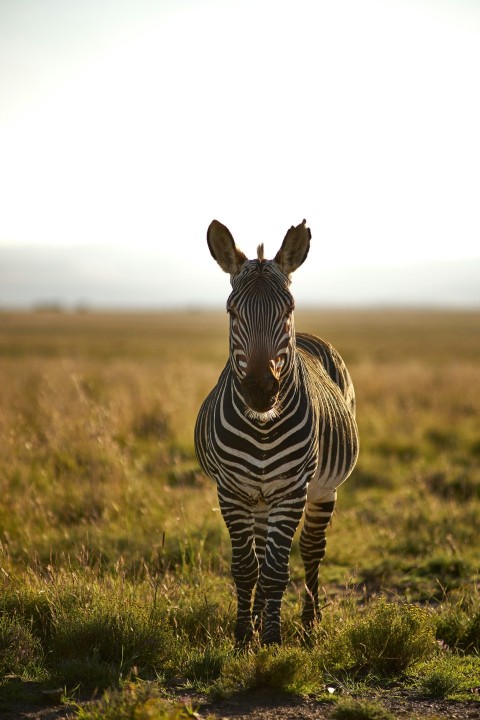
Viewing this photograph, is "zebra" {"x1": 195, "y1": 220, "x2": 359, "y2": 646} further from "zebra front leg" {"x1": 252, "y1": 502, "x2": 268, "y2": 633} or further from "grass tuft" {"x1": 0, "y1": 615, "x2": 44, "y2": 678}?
"grass tuft" {"x1": 0, "y1": 615, "x2": 44, "y2": 678}

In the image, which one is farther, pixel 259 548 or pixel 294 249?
pixel 259 548

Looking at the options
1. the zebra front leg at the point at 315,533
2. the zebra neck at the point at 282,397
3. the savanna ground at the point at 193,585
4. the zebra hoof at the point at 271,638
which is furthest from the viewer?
the zebra front leg at the point at 315,533

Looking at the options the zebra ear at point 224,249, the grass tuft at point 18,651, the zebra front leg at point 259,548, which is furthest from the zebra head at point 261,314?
the grass tuft at point 18,651

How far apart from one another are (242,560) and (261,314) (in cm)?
194

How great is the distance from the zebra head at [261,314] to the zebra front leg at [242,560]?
833 mm

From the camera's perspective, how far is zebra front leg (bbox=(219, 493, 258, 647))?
17.8 feet

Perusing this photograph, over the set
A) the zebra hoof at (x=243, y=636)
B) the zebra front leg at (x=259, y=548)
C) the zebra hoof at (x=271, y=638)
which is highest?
the zebra front leg at (x=259, y=548)

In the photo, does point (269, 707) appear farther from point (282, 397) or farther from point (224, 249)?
point (224, 249)

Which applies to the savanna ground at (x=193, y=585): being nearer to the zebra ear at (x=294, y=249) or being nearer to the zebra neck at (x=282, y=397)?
the zebra neck at (x=282, y=397)

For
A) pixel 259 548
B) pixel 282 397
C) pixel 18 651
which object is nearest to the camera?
pixel 18 651

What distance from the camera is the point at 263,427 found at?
5.16m

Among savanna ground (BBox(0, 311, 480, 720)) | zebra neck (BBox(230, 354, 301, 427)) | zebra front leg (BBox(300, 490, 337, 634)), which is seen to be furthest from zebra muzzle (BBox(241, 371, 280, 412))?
zebra front leg (BBox(300, 490, 337, 634))

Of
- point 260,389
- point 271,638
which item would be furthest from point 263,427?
point 271,638

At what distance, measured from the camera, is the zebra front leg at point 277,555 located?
5.24m
